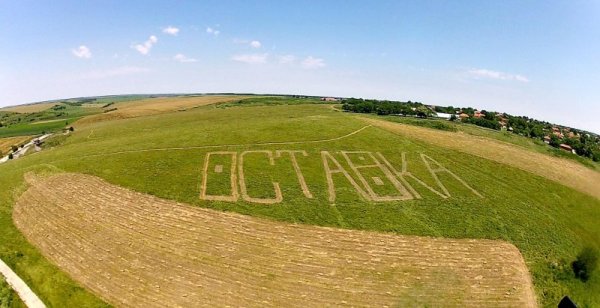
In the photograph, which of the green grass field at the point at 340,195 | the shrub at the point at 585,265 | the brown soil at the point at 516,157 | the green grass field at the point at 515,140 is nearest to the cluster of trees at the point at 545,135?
the green grass field at the point at 515,140

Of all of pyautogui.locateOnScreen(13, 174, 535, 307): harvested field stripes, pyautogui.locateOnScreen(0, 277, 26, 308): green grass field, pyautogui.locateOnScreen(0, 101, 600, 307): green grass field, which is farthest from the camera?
pyautogui.locateOnScreen(0, 101, 600, 307): green grass field

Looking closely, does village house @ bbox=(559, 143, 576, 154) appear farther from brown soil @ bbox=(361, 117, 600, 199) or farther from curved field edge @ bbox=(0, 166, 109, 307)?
curved field edge @ bbox=(0, 166, 109, 307)

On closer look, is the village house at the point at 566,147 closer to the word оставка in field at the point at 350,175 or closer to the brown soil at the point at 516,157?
the brown soil at the point at 516,157

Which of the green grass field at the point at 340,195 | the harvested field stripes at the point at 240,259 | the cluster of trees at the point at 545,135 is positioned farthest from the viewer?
the cluster of trees at the point at 545,135

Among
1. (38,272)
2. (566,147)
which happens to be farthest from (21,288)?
(566,147)

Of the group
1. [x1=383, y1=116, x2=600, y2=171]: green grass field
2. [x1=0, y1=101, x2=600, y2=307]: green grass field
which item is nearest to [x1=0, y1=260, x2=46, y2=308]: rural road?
[x1=0, y1=101, x2=600, y2=307]: green grass field

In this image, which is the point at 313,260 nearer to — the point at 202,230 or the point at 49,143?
the point at 202,230
